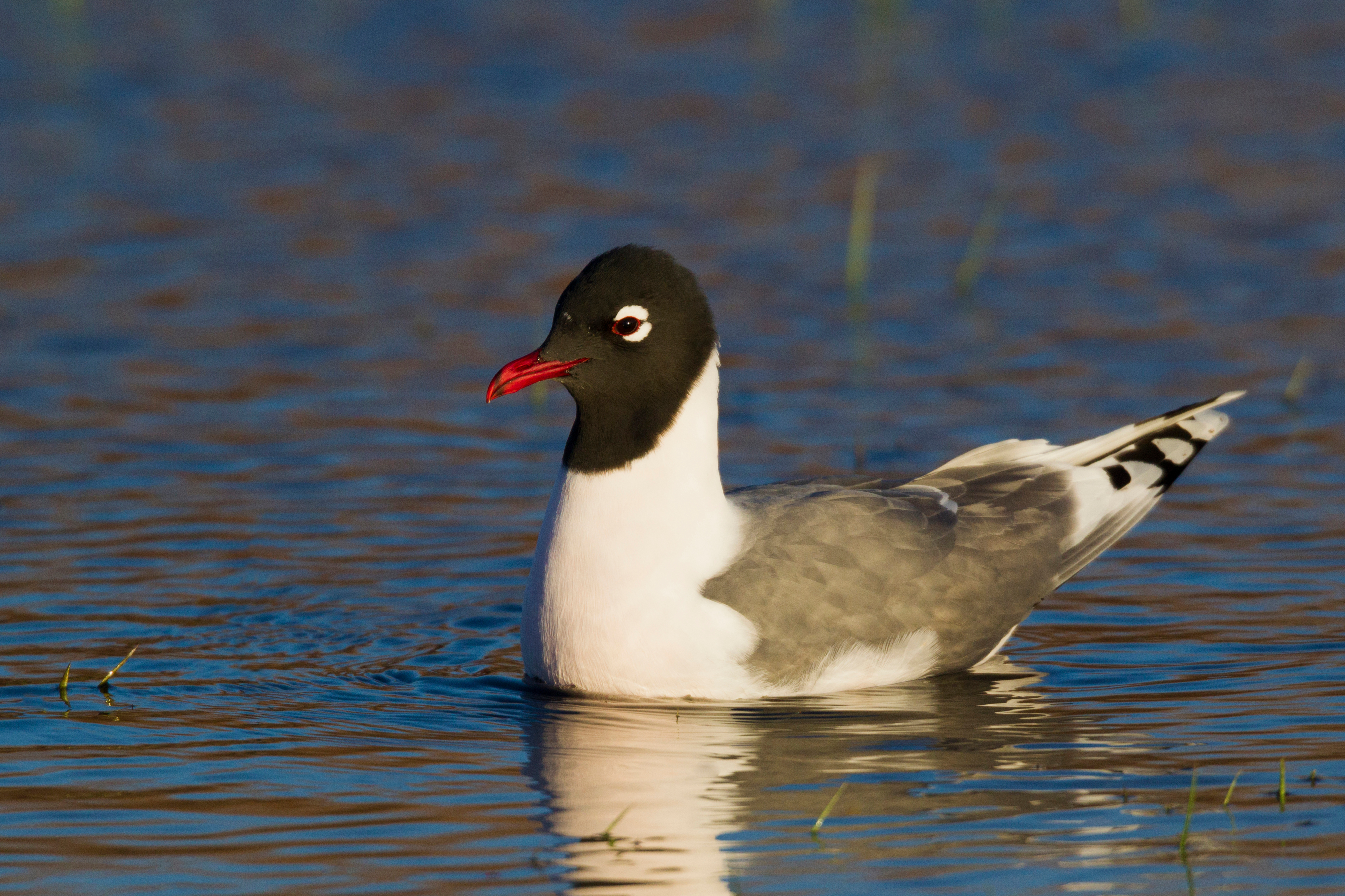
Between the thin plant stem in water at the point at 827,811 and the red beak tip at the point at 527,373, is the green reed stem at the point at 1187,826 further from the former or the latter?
the red beak tip at the point at 527,373

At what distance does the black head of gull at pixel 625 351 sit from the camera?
7.63 metres

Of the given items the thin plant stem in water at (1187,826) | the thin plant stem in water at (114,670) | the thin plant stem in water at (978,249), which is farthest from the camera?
the thin plant stem in water at (978,249)

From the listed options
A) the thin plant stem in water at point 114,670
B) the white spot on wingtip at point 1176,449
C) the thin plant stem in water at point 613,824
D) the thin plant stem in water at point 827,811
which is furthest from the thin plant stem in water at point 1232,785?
the thin plant stem in water at point 114,670

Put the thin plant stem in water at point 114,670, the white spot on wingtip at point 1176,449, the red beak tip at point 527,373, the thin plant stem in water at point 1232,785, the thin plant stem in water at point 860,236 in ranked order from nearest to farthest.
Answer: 1. the thin plant stem in water at point 1232,785
2. the thin plant stem in water at point 114,670
3. the red beak tip at point 527,373
4. the white spot on wingtip at point 1176,449
5. the thin plant stem in water at point 860,236

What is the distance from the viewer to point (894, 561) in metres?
7.85

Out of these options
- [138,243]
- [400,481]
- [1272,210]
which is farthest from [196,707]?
[1272,210]

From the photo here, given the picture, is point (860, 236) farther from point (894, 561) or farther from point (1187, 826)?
point (1187, 826)

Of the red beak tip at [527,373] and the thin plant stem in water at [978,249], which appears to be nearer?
the red beak tip at [527,373]

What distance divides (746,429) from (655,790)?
507cm

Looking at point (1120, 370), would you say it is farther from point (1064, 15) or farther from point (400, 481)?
point (1064, 15)

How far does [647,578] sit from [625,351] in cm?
85

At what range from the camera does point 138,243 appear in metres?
15.5

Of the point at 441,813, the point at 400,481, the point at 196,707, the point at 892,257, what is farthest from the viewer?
the point at 892,257

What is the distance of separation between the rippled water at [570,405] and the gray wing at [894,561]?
0.26 m
